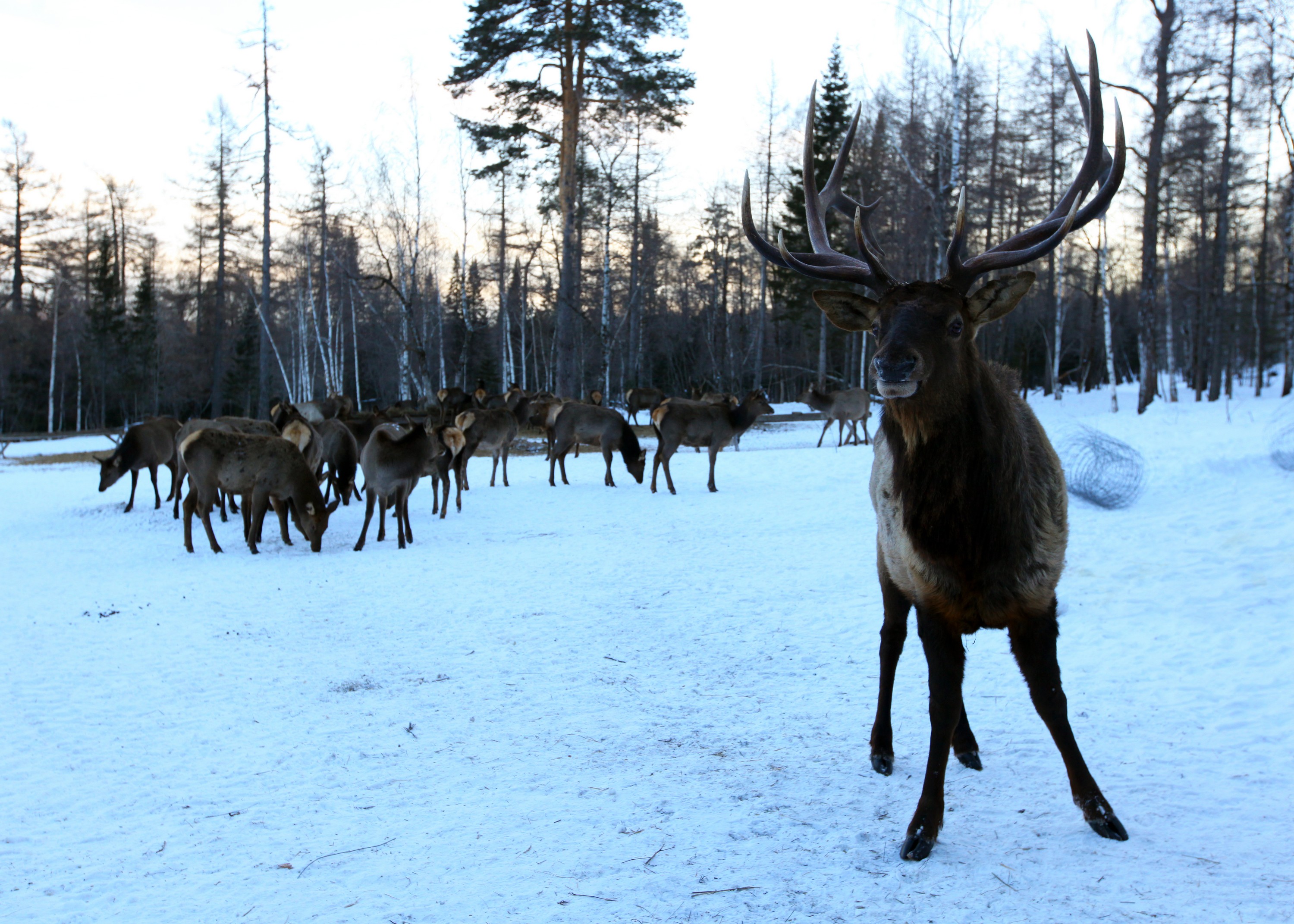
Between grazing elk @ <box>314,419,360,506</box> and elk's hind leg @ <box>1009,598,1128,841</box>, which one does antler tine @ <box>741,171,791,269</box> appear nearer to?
elk's hind leg @ <box>1009,598,1128,841</box>

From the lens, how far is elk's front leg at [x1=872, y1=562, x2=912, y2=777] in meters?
3.71

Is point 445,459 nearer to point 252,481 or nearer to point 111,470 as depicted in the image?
point 252,481

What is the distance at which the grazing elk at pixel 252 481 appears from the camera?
9250 mm

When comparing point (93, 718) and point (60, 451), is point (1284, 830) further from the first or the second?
point (60, 451)

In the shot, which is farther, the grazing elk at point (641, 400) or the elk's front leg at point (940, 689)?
the grazing elk at point (641, 400)

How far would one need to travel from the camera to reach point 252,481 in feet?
30.9

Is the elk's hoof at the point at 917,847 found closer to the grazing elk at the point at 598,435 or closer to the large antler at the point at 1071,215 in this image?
the large antler at the point at 1071,215

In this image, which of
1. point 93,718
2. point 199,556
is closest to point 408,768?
point 93,718

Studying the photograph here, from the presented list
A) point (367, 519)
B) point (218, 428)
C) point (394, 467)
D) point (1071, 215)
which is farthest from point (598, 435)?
point (1071, 215)

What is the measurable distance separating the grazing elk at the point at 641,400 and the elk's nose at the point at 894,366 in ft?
80.5

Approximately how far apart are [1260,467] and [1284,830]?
25.6 ft

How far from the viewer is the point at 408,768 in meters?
3.74

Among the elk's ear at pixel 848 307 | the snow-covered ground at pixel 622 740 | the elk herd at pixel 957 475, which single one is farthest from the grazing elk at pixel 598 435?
the elk's ear at pixel 848 307

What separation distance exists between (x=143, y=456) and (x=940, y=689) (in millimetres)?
12479
